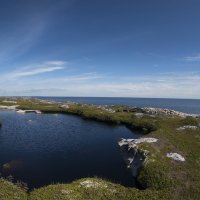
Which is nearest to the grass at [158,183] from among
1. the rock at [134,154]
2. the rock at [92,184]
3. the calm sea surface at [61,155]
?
the rock at [92,184]

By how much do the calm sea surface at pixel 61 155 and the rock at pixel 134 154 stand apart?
1.49 meters

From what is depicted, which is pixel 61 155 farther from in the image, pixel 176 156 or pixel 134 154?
pixel 176 156

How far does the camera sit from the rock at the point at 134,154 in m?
53.1

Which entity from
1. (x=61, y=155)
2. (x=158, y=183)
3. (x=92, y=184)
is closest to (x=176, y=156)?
(x=158, y=183)

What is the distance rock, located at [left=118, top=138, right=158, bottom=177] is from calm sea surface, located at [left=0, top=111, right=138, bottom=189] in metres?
1.49

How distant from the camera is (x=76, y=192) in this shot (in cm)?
3903

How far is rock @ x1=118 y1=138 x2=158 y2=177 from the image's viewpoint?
5312 centimetres

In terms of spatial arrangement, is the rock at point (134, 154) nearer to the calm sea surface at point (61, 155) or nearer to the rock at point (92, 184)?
the calm sea surface at point (61, 155)

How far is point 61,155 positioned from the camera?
6469 centimetres

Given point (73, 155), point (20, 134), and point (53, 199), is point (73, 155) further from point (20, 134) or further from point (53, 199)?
point (20, 134)

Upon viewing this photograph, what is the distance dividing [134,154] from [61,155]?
19007mm

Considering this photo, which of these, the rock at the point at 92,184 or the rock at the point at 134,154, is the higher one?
the rock at the point at 134,154

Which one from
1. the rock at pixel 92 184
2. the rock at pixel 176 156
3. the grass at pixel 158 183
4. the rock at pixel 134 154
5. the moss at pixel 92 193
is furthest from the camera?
the rock at pixel 134 154

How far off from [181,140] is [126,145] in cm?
1419
